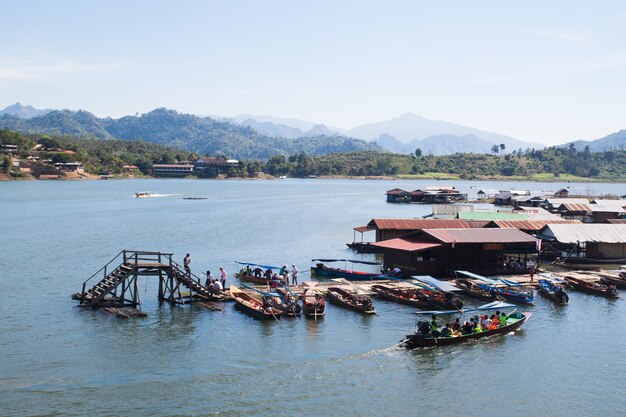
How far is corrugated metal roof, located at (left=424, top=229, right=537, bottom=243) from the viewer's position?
158ft

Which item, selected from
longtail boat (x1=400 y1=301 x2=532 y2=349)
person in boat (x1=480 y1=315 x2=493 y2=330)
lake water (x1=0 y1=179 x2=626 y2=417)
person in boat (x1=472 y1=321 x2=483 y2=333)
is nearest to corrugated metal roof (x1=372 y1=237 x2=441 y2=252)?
lake water (x1=0 y1=179 x2=626 y2=417)

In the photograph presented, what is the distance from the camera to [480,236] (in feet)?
162

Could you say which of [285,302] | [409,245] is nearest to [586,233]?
[409,245]

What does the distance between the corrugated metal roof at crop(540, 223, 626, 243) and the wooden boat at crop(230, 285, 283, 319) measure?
99.7 feet

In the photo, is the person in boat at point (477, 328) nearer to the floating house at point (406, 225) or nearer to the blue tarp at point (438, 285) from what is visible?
the blue tarp at point (438, 285)

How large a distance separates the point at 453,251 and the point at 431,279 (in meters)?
7.94

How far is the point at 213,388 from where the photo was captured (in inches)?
1062

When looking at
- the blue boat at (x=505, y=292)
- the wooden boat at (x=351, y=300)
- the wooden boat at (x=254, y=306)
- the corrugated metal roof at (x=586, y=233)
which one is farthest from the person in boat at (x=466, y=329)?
the corrugated metal roof at (x=586, y=233)

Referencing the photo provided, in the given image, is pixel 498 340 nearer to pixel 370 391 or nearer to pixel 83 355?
pixel 370 391

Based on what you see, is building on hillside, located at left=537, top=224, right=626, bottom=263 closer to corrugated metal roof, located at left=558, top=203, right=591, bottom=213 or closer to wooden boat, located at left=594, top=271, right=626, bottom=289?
wooden boat, located at left=594, top=271, right=626, bottom=289

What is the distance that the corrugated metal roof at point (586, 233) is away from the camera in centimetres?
5578

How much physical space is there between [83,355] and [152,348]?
3318mm

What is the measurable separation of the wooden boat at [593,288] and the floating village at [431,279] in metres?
0.07

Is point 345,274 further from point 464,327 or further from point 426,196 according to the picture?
point 426,196
